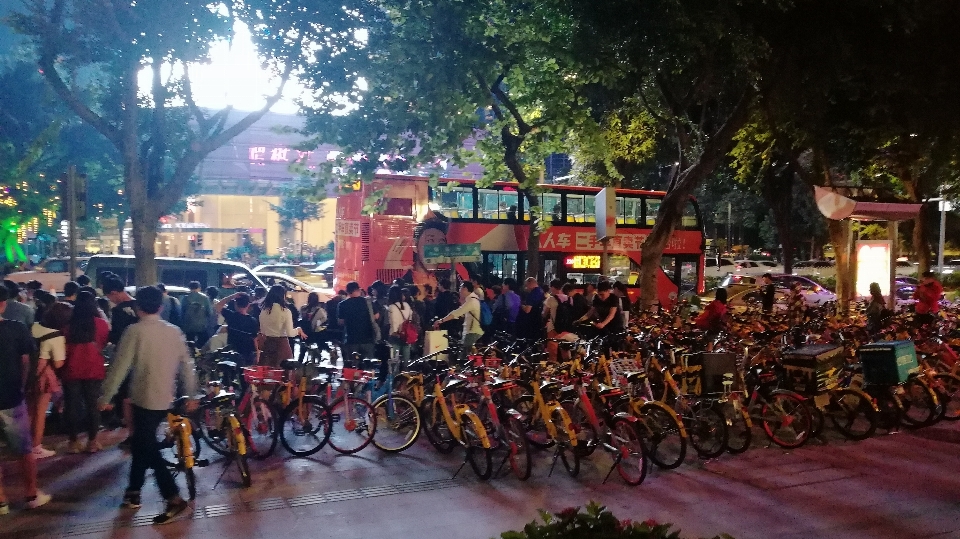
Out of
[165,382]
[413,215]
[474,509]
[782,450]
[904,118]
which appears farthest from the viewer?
[413,215]

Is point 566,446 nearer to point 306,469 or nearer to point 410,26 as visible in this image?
point 306,469

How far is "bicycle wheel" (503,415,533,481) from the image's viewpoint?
21.5ft

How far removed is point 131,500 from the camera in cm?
576

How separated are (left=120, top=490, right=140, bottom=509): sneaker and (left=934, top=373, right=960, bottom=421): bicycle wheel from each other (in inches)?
349

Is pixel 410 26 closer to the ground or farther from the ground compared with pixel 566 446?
farther from the ground

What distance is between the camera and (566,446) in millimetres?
6754

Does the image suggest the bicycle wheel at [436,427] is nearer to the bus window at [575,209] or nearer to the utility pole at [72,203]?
the utility pole at [72,203]

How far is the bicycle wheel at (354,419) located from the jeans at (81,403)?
240 cm

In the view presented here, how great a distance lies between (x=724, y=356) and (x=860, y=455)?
173cm

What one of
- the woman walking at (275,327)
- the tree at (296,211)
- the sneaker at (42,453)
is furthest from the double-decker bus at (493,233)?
the tree at (296,211)

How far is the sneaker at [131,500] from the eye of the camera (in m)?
5.75

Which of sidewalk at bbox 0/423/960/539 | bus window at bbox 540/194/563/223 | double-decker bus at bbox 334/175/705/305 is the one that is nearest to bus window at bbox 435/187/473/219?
double-decker bus at bbox 334/175/705/305

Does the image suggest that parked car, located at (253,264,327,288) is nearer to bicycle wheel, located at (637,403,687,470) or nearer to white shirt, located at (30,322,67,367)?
white shirt, located at (30,322,67,367)

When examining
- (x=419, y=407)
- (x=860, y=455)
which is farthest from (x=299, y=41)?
(x=860, y=455)
